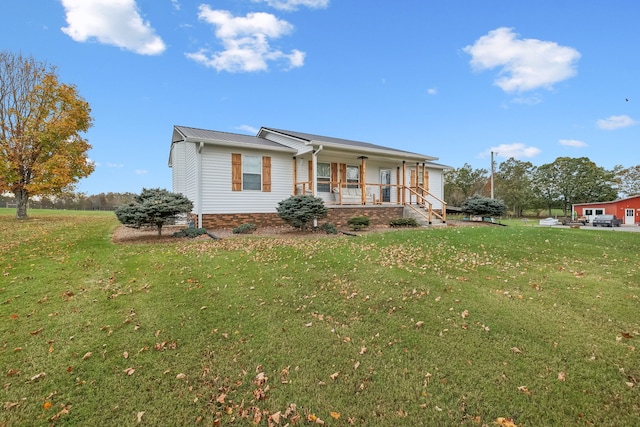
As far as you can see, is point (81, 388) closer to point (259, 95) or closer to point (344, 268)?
point (344, 268)

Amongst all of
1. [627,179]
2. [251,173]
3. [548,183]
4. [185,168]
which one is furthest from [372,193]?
[627,179]

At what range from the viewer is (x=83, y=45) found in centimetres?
1378

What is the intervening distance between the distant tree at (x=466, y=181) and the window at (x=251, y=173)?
35.6 meters

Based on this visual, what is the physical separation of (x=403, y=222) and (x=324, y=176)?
4675 millimetres

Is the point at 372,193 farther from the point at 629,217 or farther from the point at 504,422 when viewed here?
the point at 629,217

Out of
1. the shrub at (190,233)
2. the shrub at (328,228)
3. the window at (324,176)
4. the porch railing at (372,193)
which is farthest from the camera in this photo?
the window at (324,176)

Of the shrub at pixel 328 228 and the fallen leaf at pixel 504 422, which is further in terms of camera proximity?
the shrub at pixel 328 228

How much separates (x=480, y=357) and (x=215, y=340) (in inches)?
123

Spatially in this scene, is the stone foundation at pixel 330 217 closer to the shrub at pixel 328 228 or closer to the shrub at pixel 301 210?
the shrub at pixel 328 228

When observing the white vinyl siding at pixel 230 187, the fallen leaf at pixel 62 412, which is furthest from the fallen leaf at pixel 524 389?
the white vinyl siding at pixel 230 187

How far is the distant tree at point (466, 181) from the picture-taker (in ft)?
141

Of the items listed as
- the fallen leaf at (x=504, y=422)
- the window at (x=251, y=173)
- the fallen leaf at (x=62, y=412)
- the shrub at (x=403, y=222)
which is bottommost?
the fallen leaf at (x=504, y=422)

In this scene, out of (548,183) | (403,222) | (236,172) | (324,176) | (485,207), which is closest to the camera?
(236,172)

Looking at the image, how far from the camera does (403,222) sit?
46.5ft
